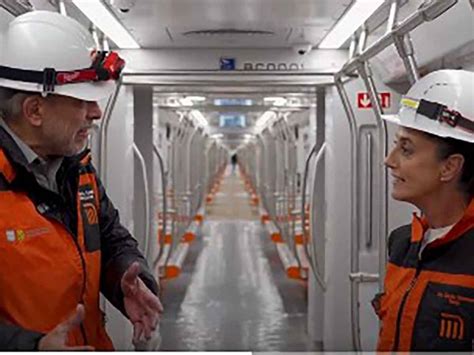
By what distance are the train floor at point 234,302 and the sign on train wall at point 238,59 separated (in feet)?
7.41

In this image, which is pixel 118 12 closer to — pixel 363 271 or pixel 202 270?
pixel 363 271

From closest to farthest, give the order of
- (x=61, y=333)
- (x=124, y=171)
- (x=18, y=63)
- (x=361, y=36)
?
(x=61, y=333), (x=18, y=63), (x=361, y=36), (x=124, y=171)

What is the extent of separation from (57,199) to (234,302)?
19.3 feet

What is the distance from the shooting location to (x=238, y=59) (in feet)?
16.4

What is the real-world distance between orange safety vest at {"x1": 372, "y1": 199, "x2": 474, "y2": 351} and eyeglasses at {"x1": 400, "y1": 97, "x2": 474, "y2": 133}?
0.24 meters

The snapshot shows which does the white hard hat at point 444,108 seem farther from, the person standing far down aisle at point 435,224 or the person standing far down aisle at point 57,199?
the person standing far down aisle at point 57,199

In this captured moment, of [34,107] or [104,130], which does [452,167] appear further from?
[104,130]

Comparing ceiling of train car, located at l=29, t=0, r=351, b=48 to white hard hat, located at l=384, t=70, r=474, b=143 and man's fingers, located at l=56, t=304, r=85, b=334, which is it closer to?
white hard hat, located at l=384, t=70, r=474, b=143

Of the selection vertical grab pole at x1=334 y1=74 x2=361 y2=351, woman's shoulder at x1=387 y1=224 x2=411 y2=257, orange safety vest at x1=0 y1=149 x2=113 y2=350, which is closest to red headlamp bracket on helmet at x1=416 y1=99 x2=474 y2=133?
woman's shoulder at x1=387 y1=224 x2=411 y2=257

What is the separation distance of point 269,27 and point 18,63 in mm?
2077

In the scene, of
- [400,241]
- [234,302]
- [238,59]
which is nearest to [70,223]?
[400,241]

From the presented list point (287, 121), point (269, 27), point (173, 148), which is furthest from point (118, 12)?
point (287, 121)

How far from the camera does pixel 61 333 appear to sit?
1957mm

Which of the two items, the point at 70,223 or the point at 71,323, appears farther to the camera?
the point at 70,223
